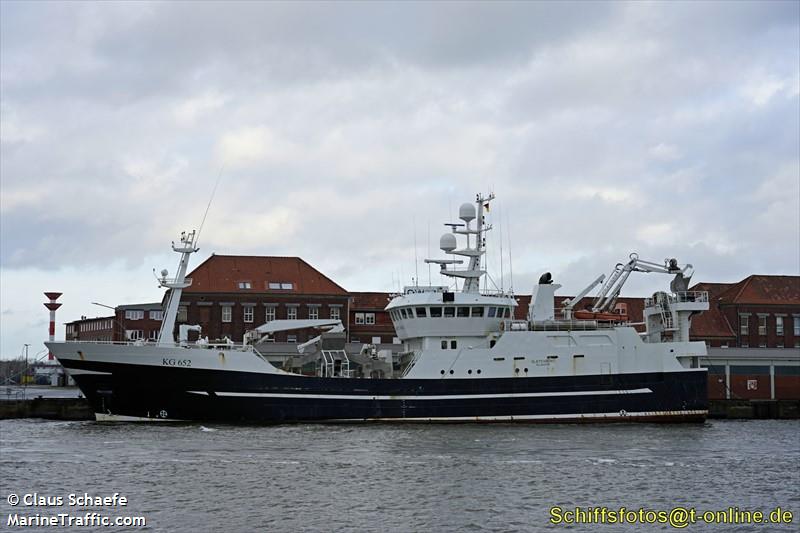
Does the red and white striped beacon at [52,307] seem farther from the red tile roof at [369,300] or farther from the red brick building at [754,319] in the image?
the red brick building at [754,319]

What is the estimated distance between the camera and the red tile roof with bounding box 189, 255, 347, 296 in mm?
58250

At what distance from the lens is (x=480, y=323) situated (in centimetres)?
3619

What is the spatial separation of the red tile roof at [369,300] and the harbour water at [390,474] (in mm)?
30775

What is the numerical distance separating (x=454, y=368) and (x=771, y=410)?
769 inches

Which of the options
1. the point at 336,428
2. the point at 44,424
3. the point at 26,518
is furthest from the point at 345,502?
the point at 44,424

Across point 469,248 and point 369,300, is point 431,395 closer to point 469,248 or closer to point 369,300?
point 469,248

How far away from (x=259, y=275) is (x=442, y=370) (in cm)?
2684

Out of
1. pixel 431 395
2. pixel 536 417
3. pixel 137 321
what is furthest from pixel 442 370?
pixel 137 321

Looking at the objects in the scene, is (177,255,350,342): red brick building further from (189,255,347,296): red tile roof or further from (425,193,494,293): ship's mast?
(425,193,494,293): ship's mast

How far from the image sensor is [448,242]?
37.2 metres

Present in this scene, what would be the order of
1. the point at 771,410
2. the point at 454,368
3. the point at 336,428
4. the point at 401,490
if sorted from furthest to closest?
the point at 771,410 < the point at 454,368 < the point at 336,428 < the point at 401,490

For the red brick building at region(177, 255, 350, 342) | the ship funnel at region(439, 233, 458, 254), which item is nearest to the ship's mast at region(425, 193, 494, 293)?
the ship funnel at region(439, 233, 458, 254)

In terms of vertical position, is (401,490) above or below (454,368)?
below

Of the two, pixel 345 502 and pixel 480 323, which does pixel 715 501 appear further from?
pixel 480 323
